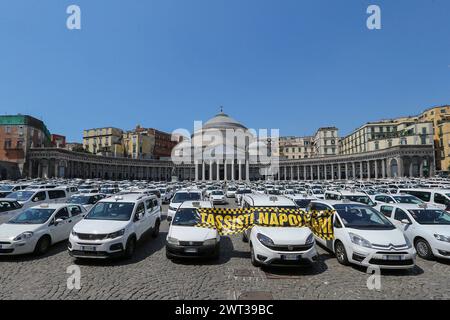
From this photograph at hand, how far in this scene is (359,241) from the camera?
7383mm

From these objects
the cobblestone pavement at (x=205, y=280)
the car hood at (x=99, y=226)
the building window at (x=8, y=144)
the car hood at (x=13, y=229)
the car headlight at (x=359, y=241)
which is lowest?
the cobblestone pavement at (x=205, y=280)

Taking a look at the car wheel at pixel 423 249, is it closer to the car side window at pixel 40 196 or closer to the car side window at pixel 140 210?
the car side window at pixel 140 210

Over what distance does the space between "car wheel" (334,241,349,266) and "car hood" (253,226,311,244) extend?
49.7 inches

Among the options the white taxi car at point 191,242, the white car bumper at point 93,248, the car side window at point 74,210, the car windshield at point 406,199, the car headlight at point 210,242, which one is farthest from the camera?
the car windshield at point 406,199

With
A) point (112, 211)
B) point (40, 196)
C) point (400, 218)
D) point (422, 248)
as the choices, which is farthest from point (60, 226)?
point (400, 218)

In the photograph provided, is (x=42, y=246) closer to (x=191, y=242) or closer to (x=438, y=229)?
(x=191, y=242)

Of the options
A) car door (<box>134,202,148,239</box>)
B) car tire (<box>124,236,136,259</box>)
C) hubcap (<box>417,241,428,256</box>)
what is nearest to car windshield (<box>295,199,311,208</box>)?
hubcap (<box>417,241,428,256</box>)

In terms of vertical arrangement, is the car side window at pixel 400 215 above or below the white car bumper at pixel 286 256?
above

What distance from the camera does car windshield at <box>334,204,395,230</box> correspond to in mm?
8047

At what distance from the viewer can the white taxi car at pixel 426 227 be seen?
8.05 m

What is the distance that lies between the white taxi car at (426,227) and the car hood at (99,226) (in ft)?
32.8

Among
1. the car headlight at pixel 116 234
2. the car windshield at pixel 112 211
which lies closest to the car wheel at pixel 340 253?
the car headlight at pixel 116 234

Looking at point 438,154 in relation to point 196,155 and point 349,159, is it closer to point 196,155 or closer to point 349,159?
point 349,159
